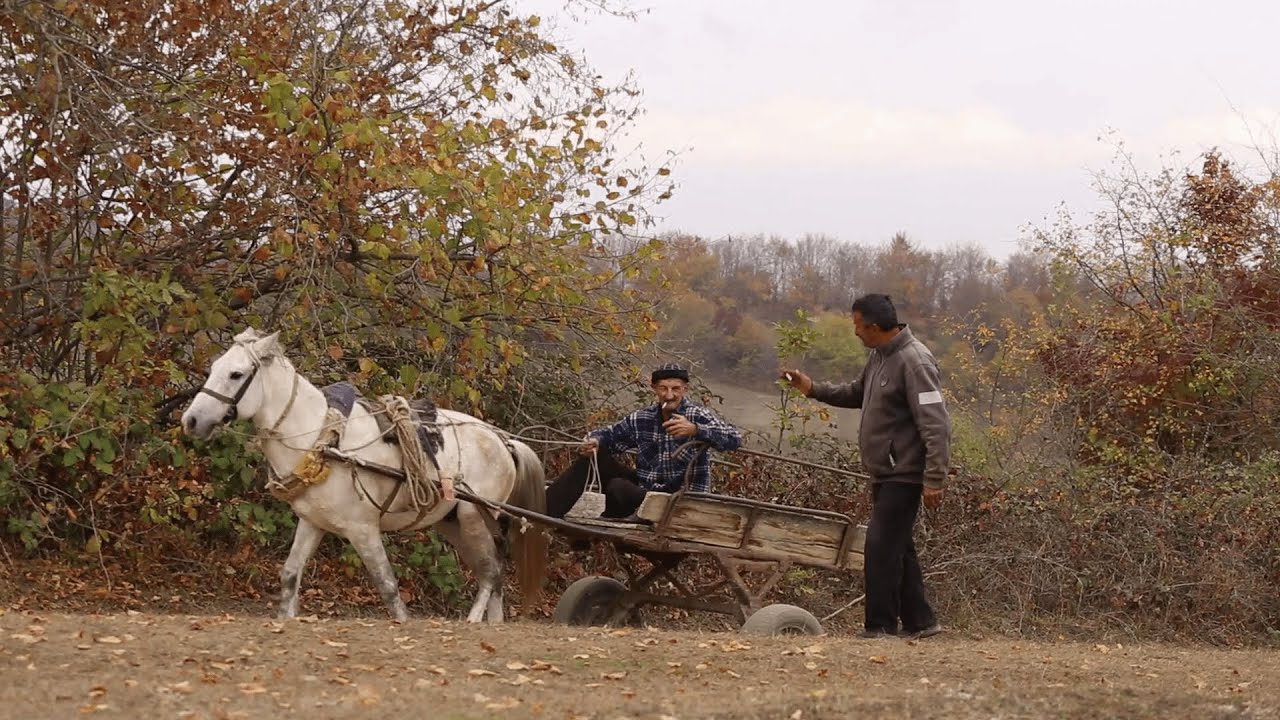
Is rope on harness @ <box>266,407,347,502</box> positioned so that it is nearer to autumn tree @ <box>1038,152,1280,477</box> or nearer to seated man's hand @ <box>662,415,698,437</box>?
seated man's hand @ <box>662,415,698,437</box>

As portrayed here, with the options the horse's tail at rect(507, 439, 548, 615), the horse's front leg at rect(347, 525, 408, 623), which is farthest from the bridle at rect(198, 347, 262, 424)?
the horse's tail at rect(507, 439, 548, 615)

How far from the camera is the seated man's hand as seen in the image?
903 cm

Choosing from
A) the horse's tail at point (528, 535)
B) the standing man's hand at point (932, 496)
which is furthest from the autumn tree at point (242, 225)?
the standing man's hand at point (932, 496)

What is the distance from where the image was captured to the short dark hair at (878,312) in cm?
882

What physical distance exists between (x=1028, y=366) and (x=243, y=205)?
12.3 meters

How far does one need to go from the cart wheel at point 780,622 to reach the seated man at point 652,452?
94 cm

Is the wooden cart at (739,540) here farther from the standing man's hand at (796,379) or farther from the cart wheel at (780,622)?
the standing man's hand at (796,379)

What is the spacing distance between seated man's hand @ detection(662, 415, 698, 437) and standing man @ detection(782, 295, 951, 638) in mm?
649

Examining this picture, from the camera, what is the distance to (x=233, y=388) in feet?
27.6

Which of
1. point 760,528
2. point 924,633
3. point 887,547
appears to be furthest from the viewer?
point 760,528

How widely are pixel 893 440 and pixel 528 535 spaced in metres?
2.65

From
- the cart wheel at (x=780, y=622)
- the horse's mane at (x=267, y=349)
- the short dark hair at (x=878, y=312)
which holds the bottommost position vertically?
the cart wheel at (x=780, y=622)

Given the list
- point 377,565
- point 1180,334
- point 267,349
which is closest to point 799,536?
point 377,565

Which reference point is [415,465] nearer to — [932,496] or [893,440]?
[893,440]
